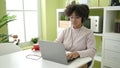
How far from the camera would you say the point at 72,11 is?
6.04 feet

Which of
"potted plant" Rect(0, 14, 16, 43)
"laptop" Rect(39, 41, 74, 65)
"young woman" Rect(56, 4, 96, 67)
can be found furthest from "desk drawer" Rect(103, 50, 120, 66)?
"potted plant" Rect(0, 14, 16, 43)

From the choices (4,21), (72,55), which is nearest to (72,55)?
(72,55)

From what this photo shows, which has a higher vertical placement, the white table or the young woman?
the young woman

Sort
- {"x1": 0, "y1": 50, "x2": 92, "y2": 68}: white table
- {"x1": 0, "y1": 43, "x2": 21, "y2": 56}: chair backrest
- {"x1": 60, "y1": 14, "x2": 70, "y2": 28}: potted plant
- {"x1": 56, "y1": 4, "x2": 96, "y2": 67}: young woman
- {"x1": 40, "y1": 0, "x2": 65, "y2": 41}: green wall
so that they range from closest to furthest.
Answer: {"x1": 0, "y1": 50, "x2": 92, "y2": 68}: white table, {"x1": 56, "y1": 4, "x2": 96, "y2": 67}: young woman, {"x1": 0, "y1": 43, "x2": 21, "y2": 56}: chair backrest, {"x1": 60, "y1": 14, "x2": 70, "y2": 28}: potted plant, {"x1": 40, "y1": 0, "x2": 65, "y2": 41}: green wall

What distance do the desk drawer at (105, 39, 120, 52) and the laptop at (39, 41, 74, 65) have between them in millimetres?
1039

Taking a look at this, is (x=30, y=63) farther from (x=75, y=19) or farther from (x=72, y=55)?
(x=75, y=19)

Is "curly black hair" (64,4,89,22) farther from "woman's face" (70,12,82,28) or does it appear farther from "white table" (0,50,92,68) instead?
"white table" (0,50,92,68)

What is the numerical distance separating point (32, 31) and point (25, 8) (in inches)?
20.4

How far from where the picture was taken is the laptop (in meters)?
1.31

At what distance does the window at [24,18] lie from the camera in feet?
9.58

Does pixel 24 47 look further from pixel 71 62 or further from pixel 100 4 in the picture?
pixel 71 62

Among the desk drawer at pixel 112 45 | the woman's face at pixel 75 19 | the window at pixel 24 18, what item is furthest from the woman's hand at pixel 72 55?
the window at pixel 24 18

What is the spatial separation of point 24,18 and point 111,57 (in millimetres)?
1837

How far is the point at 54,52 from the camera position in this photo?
1367mm
